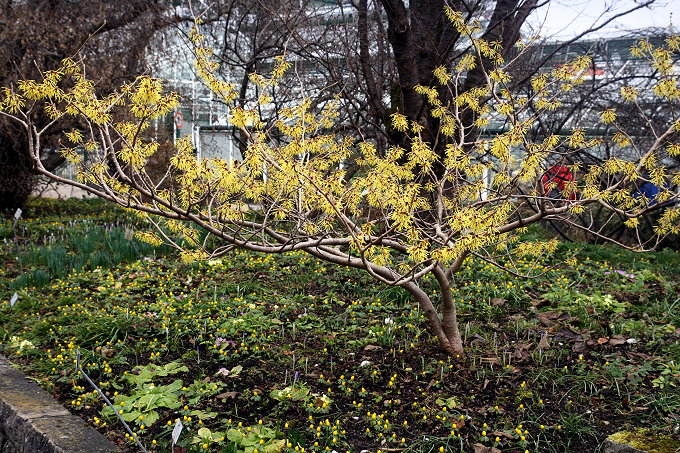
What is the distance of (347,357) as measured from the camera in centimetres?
395

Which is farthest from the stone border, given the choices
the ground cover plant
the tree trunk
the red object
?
the red object

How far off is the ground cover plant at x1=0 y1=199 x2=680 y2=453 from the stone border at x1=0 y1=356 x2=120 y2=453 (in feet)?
0.48

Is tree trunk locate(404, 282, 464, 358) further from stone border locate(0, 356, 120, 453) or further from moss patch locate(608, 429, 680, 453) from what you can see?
stone border locate(0, 356, 120, 453)

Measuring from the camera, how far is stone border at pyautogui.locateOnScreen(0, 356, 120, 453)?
2.99 m

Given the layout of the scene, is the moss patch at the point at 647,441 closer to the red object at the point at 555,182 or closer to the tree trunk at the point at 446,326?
the tree trunk at the point at 446,326

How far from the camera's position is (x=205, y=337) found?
434 cm

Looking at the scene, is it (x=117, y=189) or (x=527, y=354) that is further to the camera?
(x=527, y=354)

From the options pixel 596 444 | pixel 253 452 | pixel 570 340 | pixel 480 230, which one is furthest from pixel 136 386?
pixel 570 340

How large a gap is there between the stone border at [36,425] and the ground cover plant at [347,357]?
0.48 feet

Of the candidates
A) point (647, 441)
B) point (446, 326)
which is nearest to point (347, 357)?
point (446, 326)

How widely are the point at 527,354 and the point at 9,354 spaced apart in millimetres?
3750

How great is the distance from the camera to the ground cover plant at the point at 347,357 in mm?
3125

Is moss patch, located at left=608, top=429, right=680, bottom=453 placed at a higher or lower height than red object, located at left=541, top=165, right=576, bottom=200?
lower

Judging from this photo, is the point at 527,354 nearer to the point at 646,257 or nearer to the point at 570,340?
the point at 570,340
